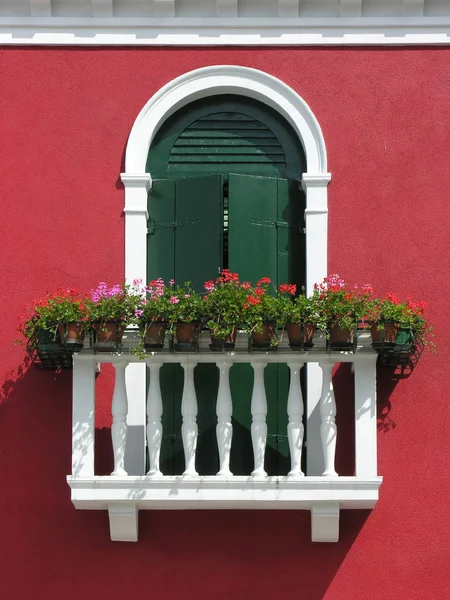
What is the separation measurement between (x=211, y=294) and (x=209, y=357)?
1.32 ft

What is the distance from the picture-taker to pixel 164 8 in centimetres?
1100

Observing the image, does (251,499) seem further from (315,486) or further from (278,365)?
(278,365)

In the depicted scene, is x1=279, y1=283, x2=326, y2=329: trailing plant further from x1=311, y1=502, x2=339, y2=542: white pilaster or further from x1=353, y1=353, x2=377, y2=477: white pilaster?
x1=311, y1=502, x2=339, y2=542: white pilaster

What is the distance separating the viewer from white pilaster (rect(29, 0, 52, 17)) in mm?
10977

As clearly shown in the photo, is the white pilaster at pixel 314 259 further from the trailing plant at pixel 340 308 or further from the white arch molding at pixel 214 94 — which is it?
the trailing plant at pixel 340 308

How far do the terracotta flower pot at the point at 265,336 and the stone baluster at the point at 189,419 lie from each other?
0.41 metres

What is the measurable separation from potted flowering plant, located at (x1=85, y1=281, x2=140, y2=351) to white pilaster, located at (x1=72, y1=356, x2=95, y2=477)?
18cm

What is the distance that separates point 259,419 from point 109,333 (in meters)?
1.04

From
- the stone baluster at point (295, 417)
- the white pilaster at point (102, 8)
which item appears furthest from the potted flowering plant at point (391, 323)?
the white pilaster at point (102, 8)

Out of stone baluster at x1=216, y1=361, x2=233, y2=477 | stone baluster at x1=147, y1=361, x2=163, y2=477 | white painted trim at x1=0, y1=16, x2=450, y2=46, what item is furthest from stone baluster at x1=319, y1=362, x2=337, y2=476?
white painted trim at x1=0, y1=16, x2=450, y2=46

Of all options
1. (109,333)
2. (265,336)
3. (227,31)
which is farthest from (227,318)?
(227,31)

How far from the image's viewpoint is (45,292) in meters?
10.6

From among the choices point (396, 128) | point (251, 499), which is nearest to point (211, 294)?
point (251, 499)

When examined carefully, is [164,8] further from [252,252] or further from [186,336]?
[186,336]
